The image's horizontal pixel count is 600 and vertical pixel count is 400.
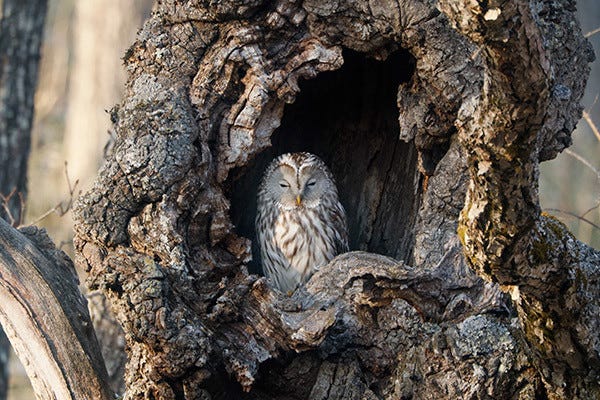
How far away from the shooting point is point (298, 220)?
599 centimetres

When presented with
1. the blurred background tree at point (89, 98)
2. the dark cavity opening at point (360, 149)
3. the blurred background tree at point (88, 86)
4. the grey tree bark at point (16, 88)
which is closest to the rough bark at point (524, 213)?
the dark cavity opening at point (360, 149)

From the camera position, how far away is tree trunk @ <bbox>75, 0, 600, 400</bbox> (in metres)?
3.94

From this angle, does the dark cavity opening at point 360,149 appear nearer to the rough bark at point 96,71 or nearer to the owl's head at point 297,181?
the owl's head at point 297,181

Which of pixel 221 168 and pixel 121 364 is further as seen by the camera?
pixel 121 364

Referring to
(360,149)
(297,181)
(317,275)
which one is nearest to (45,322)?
(317,275)

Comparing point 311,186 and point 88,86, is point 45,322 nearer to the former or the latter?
point 311,186

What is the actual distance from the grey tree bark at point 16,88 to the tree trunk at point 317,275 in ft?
6.26

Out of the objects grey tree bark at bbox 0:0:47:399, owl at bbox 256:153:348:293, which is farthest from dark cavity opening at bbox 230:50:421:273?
grey tree bark at bbox 0:0:47:399

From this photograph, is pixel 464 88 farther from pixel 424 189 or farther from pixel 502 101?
pixel 502 101

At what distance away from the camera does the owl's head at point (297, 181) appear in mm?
5852

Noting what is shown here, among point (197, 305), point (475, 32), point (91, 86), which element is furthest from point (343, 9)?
point (91, 86)

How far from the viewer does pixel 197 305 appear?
422cm

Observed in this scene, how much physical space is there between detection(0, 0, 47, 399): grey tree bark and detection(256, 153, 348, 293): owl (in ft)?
5.46

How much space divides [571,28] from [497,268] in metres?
1.87
